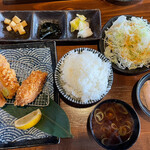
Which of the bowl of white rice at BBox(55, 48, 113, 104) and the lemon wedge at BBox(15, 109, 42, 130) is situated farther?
→ the bowl of white rice at BBox(55, 48, 113, 104)

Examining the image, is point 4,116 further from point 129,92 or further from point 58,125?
point 129,92

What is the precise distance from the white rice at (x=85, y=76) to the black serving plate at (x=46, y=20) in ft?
1.30

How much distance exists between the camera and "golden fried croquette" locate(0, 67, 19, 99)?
6.23ft

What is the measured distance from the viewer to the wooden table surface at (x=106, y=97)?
1858 millimetres

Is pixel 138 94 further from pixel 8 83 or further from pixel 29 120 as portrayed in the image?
pixel 8 83

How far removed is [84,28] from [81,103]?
1.13 m

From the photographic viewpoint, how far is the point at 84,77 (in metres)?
1.87

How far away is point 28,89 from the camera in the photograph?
1837 millimetres

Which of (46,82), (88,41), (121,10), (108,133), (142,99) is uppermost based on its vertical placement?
(121,10)

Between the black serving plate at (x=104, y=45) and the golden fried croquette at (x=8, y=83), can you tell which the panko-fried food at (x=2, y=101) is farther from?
the black serving plate at (x=104, y=45)

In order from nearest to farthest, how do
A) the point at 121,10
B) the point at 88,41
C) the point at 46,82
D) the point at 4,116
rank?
the point at 4,116 < the point at 46,82 < the point at 88,41 < the point at 121,10

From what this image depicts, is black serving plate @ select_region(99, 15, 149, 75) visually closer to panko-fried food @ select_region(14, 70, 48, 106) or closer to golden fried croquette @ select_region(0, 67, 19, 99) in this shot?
panko-fried food @ select_region(14, 70, 48, 106)

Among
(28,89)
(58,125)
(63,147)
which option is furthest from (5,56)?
(63,147)

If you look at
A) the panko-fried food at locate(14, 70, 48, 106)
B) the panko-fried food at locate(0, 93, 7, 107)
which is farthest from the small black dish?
the panko-fried food at locate(0, 93, 7, 107)
